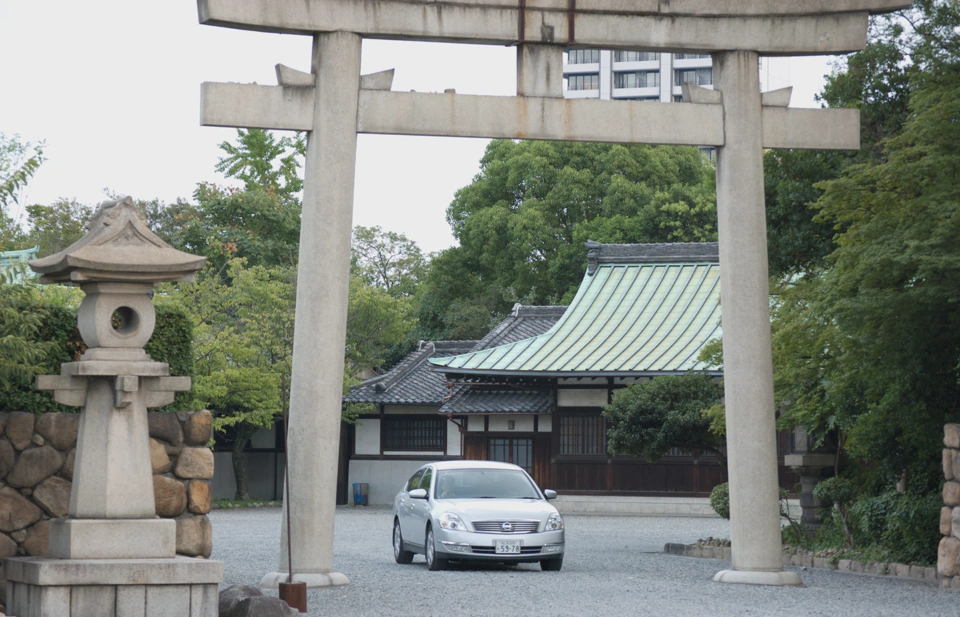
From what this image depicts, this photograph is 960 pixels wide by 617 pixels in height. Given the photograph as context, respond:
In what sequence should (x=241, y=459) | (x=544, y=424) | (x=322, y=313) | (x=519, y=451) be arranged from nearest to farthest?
1. (x=322, y=313)
2. (x=544, y=424)
3. (x=519, y=451)
4. (x=241, y=459)

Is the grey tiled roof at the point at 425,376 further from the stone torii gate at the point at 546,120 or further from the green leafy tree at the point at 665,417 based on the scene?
the stone torii gate at the point at 546,120

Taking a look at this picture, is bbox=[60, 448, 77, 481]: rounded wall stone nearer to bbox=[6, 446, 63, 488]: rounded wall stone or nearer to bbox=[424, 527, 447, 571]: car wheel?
bbox=[6, 446, 63, 488]: rounded wall stone

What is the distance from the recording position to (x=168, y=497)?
10461 millimetres

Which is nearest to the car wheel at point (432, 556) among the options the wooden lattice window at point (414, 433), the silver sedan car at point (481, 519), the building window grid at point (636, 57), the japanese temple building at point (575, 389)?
the silver sedan car at point (481, 519)

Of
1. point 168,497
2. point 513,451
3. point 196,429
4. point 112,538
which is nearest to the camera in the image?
point 112,538

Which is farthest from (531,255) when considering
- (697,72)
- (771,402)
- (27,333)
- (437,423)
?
(697,72)

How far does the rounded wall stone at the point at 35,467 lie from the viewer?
9.86 metres

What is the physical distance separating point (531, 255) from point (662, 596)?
34770 millimetres

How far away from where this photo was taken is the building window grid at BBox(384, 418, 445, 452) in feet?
119

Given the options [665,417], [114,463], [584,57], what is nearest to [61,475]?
[114,463]

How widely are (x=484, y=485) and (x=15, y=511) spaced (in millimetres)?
7221

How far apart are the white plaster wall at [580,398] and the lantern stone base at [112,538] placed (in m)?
23.3

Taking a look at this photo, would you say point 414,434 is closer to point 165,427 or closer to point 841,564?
point 841,564

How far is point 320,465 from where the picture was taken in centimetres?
1145
